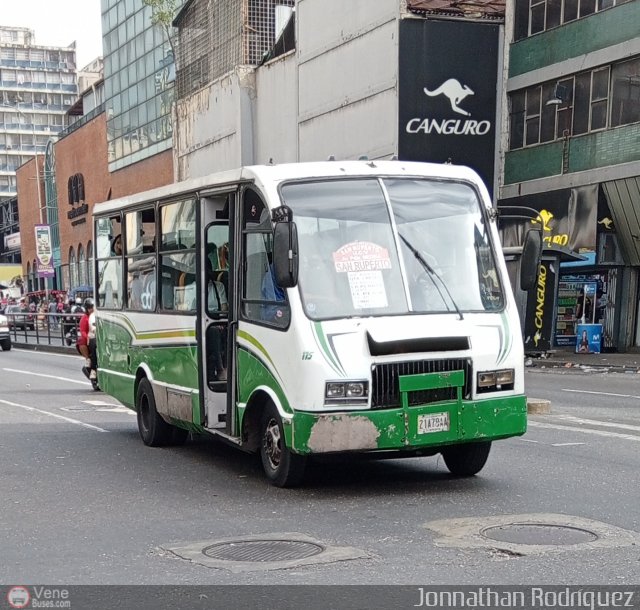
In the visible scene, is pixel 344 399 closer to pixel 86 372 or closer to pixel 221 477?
pixel 221 477

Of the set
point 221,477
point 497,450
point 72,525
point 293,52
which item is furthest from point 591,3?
point 72,525

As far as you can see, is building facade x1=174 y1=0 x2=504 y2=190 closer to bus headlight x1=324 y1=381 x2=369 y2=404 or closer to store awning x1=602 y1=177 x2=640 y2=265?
store awning x1=602 y1=177 x2=640 y2=265

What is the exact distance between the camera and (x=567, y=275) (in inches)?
1264

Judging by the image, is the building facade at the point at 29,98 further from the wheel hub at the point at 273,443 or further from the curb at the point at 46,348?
the wheel hub at the point at 273,443

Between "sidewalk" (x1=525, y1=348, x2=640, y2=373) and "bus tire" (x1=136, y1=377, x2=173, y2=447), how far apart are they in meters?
15.3

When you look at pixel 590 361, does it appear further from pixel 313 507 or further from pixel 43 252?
pixel 43 252

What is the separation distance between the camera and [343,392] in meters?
8.48

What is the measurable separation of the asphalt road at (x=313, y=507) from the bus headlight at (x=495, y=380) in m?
0.84

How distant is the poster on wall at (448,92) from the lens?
35625 millimetres

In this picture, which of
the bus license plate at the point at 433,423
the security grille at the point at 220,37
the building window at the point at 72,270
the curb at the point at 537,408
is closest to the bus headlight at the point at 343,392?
the bus license plate at the point at 433,423

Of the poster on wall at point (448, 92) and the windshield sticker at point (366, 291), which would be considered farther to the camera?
the poster on wall at point (448, 92)

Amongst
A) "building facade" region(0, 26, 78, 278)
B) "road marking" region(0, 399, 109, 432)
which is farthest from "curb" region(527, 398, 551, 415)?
"building facade" region(0, 26, 78, 278)

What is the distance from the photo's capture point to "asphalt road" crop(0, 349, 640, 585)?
6328 mm
